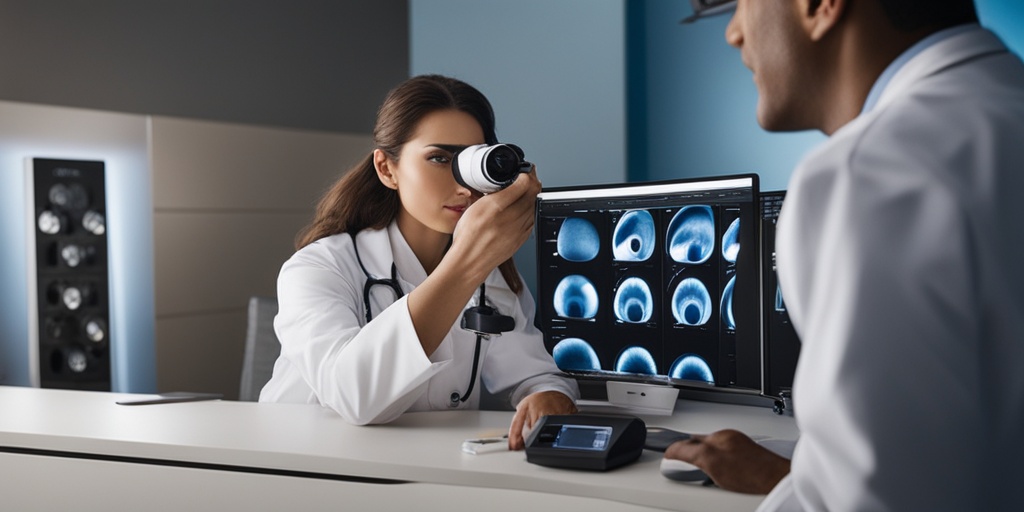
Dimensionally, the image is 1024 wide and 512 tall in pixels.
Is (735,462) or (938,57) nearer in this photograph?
(938,57)

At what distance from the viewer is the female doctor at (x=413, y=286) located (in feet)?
5.67

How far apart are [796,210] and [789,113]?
16 cm

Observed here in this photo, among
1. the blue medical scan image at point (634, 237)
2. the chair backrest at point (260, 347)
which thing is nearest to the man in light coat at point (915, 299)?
the blue medical scan image at point (634, 237)

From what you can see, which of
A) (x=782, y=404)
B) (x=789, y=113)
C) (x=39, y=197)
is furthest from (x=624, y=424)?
(x=39, y=197)

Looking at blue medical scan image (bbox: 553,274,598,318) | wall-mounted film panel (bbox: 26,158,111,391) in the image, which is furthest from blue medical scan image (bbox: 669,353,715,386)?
wall-mounted film panel (bbox: 26,158,111,391)

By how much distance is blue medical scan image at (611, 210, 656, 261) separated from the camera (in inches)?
74.7

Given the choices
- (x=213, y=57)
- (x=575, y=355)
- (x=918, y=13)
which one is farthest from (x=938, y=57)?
(x=213, y=57)

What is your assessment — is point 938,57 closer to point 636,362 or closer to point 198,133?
point 636,362

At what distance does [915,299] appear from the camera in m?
0.63

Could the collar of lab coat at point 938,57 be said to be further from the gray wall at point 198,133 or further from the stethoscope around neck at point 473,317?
the gray wall at point 198,133

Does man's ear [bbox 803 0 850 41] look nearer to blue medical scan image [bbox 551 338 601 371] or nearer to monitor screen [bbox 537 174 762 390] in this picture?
monitor screen [bbox 537 174 762 390]

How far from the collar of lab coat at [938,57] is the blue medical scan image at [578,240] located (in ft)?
4.04

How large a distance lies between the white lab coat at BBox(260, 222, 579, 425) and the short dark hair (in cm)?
111

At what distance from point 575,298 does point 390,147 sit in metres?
0.53
